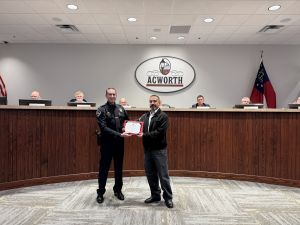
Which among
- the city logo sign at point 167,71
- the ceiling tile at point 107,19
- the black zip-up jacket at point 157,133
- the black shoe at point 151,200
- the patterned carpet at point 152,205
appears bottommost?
the patterned carpet at point 152,205

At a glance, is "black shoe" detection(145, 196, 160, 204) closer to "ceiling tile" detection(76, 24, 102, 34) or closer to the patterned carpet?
the patterned carpet

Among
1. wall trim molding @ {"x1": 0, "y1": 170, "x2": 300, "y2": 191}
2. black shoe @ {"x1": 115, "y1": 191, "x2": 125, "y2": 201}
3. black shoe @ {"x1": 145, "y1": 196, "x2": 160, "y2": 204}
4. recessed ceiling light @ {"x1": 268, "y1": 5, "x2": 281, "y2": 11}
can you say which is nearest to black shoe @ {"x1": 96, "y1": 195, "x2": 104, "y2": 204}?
black shoe @ {"x1": 115, "y1": 191, "x2": 125, "y2": 201}

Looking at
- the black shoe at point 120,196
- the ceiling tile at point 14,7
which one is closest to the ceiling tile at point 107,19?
the ceiling tile at point 14,7

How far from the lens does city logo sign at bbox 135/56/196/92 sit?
8461 millimetres

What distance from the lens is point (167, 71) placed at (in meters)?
8.48

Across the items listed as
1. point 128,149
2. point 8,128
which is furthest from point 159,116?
point 8,128

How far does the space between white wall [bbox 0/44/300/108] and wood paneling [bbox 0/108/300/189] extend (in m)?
3.68

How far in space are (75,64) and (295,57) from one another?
6.83 meters

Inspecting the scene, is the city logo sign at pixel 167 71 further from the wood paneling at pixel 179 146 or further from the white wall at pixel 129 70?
the wood paneling at pixel 179 146

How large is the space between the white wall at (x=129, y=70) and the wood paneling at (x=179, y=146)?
368 cm

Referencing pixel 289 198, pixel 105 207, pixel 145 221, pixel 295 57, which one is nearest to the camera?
pixel 145 221

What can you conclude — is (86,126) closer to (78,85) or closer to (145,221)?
(145,221)

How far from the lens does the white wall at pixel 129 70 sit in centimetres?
840

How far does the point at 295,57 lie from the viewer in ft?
27.5
